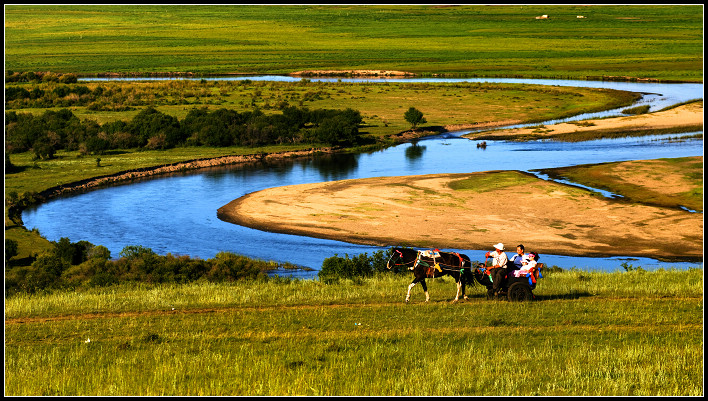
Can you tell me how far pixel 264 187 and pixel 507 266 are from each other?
41.3 meters

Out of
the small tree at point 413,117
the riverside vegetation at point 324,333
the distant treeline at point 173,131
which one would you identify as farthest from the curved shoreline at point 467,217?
the small tree at point 413,117

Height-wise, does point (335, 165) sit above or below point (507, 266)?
below

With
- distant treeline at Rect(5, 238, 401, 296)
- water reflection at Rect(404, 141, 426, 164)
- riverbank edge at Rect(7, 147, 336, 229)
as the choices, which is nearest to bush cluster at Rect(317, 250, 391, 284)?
distant treeline at Rect(5, 238, 401, 296)

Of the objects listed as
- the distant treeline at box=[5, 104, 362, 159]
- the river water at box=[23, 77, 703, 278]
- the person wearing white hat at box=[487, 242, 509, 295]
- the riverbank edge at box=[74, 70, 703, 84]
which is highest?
the riverbank edge at box=[74, 70, 703, 84]

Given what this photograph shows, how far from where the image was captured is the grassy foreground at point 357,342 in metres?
14.8

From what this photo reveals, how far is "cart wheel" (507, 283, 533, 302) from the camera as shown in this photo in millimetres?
21219

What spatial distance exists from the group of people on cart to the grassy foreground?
0.85 m

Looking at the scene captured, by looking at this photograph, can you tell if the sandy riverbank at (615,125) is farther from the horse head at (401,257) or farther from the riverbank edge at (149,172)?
the horse head at (401,257)

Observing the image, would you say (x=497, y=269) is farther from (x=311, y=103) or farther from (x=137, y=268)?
(x=311, y=103)

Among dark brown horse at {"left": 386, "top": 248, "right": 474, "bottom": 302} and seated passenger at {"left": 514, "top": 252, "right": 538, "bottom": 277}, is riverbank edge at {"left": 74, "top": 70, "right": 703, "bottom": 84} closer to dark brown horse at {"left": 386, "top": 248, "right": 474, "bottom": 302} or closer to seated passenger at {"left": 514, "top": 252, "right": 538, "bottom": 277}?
seated passenger at {"left": 514, "top": 252, "right": 538, "bottom": 277}

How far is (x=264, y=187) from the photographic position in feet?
200

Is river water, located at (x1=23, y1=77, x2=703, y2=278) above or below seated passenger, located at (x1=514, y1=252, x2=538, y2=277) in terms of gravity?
below

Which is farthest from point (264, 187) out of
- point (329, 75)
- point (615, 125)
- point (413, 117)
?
point (329, 75)

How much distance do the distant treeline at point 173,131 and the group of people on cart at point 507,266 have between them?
58613 mm
